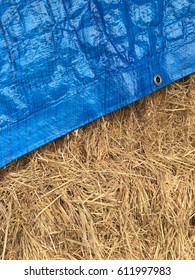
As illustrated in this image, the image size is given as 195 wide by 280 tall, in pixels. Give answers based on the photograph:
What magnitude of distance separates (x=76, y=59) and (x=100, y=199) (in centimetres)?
54

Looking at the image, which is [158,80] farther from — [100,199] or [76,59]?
[100,199]

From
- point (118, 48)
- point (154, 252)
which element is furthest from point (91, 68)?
point (154, 252)

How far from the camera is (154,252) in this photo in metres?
2.11

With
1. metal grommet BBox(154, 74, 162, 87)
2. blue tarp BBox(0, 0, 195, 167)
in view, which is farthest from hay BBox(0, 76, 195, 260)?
metal grommet BBox(154, 74, 162, 87)

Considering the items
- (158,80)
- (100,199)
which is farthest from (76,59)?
(100,199)

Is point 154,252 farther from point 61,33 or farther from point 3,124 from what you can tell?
point 61,33

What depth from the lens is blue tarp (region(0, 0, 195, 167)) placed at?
80.4 inches

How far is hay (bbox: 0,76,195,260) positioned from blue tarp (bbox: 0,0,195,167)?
0.09 metres

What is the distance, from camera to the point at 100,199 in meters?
2.11

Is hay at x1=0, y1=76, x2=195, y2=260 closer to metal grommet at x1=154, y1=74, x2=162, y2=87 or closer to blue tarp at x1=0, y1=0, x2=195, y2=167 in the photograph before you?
blue tarp at x1=0, y1=0, x2=195, y2=167

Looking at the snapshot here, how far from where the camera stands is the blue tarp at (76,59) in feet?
6.70

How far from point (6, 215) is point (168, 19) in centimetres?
99

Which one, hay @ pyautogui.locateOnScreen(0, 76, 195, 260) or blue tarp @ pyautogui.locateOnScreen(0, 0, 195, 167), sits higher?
blue tarp @ pyautogui.locateOnScreen(0, 0, 195, 167)

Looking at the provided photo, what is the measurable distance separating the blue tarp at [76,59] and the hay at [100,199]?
3.7 inches
